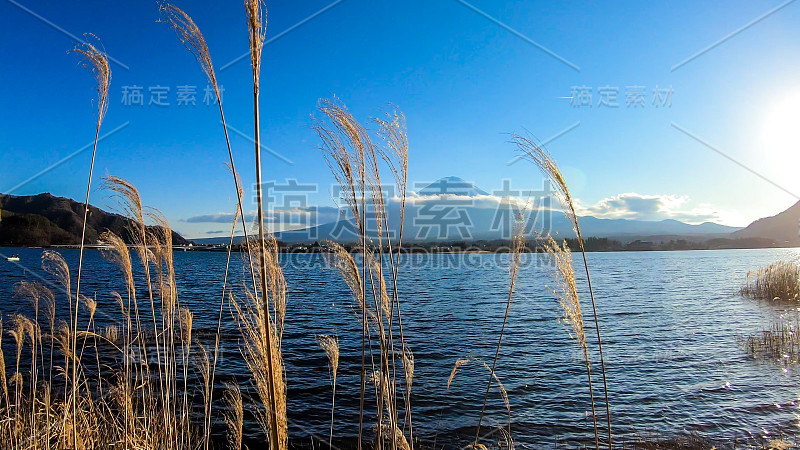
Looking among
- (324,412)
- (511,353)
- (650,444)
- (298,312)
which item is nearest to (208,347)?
(324,412)

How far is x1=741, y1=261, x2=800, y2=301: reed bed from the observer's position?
21.6 meters

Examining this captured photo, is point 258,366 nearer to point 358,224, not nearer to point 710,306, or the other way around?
point 358,224

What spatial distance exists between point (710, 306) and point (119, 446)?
2667 centimetres

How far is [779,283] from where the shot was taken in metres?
22.6

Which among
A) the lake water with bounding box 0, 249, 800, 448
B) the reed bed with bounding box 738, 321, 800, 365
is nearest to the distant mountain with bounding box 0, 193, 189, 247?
the lake water with bounding box 0, 249, 800, 448

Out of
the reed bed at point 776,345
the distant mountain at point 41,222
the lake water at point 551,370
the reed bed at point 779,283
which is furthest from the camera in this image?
the distant mountain at point 41,222

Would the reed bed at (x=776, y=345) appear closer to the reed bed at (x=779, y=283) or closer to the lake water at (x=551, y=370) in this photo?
the lake water at (x=551, y=370)

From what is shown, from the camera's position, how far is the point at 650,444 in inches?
287

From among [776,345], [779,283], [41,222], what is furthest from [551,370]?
[41,222]

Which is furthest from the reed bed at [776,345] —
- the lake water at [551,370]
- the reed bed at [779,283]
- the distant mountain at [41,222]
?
the distant mountain at [41,222]

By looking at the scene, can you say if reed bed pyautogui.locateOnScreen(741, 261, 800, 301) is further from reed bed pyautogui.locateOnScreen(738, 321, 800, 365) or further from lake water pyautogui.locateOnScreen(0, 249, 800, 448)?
reed bed pyautogui.locateOnScreen(738, 321, 800, 365)

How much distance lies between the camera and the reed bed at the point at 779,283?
851 inches

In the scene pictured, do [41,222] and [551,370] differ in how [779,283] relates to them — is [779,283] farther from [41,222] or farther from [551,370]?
[41,222]

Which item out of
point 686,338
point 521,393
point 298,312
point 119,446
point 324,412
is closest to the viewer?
point 119,446
